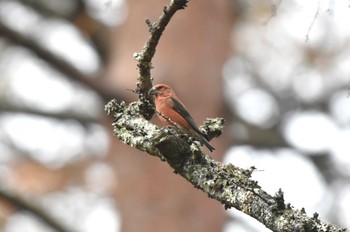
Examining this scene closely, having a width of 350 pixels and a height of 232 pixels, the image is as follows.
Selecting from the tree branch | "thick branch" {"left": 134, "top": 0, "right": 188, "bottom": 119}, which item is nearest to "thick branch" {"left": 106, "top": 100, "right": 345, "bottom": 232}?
the tree branch

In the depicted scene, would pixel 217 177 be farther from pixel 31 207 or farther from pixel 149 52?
pixel 31 207

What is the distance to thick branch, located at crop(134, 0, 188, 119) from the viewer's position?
2.52 m

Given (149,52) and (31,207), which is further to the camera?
(31,207)

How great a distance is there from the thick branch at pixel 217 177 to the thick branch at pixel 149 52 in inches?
4.0

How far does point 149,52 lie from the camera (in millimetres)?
2742

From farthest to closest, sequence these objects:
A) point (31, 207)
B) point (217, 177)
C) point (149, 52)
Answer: point (31, 207)
point (149, 52)
point (217, 177)

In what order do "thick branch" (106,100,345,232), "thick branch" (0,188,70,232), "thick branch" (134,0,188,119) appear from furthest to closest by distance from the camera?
"thick branch" (0,188,70,232) → "thick branch" (134,0,188,119) → "thick branch" (106,100,345,232)

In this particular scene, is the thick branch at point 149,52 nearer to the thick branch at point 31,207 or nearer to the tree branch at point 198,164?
the tree branch at point 198,164

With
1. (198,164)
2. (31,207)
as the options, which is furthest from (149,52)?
(31,207)

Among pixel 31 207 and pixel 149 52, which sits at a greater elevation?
pixel 31 207

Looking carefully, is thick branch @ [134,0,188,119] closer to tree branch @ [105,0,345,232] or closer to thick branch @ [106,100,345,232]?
tree branch @ [105,0,345,232]

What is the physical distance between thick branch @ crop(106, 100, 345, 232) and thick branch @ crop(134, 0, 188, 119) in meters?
0.10

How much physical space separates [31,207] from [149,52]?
5.14m

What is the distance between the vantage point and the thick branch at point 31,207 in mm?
7488
